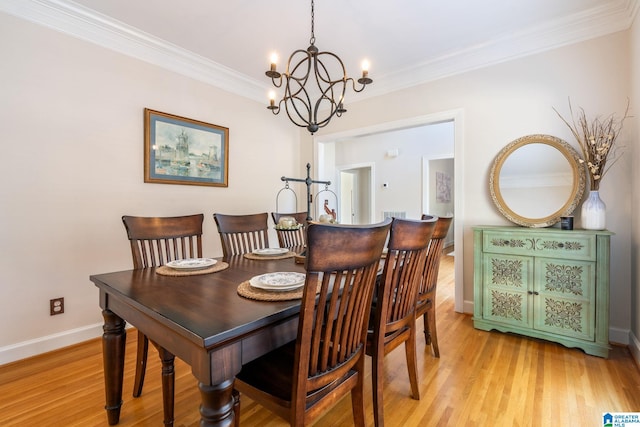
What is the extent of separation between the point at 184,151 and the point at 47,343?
1866mm

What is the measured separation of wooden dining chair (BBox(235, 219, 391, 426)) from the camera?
854mm

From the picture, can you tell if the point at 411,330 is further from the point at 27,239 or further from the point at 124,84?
the point at 124,84

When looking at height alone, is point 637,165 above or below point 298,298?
above

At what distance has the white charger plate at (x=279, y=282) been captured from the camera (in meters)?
1.13

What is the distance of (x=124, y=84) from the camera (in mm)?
2496

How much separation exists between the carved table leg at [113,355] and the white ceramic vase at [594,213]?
9.86ft

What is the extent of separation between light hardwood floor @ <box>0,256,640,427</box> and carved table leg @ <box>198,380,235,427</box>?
73cm

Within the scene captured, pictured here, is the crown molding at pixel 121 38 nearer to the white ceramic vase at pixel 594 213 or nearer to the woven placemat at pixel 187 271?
the woven placemat at pixel 187 271

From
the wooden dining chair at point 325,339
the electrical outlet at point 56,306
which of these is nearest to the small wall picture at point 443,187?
the wooden dining chair at point 325,339

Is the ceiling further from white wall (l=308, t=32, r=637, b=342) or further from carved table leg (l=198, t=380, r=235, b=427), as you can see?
carved table leg (l=198, t=380, r=235, b=427)

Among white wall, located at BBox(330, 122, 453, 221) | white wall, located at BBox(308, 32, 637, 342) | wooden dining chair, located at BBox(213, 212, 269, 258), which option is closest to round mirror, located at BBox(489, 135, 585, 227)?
white wall, located at BBox(308, 32, 637, 342)

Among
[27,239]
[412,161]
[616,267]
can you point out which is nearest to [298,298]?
[27,239]

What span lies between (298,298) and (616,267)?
8.52 feet

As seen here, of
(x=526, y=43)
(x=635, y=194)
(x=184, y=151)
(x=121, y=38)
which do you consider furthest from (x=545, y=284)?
(x=121, y=38)
